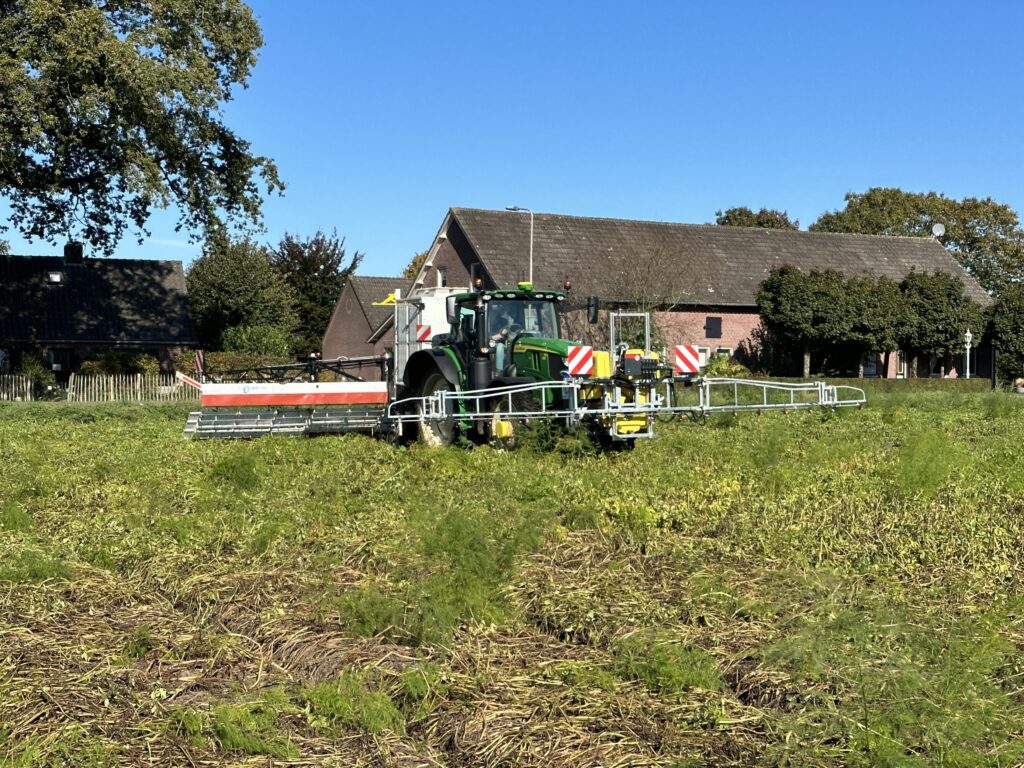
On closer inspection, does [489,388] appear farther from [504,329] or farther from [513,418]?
[504,329]

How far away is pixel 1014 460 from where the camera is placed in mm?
12219

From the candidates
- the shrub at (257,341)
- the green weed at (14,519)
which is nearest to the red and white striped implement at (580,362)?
the green weed at (14,519)

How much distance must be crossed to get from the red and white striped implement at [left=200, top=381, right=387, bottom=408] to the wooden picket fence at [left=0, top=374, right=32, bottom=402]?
20.9 metres

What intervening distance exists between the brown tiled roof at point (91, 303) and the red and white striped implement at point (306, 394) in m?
30.6

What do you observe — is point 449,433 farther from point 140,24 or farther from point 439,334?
point 140,24

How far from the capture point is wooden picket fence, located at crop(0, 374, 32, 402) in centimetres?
3612

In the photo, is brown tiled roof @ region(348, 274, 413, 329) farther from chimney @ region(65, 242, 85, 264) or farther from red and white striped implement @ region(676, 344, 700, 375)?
red and white striped implement @ region(676, 344, 700, 375)

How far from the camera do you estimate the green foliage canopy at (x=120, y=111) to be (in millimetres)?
29156

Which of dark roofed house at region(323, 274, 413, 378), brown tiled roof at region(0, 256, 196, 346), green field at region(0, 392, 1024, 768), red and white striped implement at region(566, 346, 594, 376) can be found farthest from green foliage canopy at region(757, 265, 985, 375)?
green field at region(0, 392, 1024, 768)

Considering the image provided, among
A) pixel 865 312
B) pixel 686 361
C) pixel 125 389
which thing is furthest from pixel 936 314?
pixel 686 361

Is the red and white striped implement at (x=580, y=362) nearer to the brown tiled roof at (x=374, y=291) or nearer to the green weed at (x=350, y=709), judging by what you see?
the green weed at (x=350, y=709)

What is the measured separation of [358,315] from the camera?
56.5 metres

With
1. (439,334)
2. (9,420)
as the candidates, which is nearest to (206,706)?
(439,334)

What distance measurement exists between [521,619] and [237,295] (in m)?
52.2
